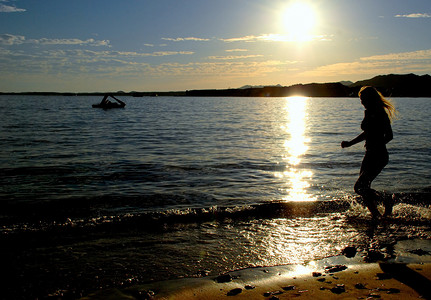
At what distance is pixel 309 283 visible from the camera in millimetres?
4406

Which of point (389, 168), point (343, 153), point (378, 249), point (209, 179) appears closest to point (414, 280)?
point (378, 249)

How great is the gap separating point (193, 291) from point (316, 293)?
4.81 ft

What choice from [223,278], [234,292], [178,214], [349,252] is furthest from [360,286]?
[178,214]

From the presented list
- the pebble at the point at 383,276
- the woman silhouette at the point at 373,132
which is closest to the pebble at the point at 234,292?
the pebble at the point at 383,276

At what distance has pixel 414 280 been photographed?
447 cm

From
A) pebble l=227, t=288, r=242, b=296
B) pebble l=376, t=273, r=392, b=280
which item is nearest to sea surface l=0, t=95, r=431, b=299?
pebble l=227, t=288, r=242, b=296

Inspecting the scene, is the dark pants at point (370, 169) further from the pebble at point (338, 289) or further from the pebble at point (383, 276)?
the pebble at point (338, 289)

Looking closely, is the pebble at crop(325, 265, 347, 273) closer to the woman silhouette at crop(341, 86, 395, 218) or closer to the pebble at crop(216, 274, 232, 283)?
the pebble at crop(216, 274, 232, 283)

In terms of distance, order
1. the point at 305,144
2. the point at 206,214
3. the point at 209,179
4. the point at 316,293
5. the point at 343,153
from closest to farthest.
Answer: the point at 316,293 → the point at 206,214 → the point at 209,179 → the point at 343,153 → the point at 305,144

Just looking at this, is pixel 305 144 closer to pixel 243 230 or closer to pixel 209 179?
pixel 209 179

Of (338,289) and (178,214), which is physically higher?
(338,289)

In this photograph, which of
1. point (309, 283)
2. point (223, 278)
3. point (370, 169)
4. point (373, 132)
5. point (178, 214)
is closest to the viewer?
point (309, 283)

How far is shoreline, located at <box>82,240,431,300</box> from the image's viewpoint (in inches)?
162

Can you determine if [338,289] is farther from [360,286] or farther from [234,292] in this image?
[234,292]
